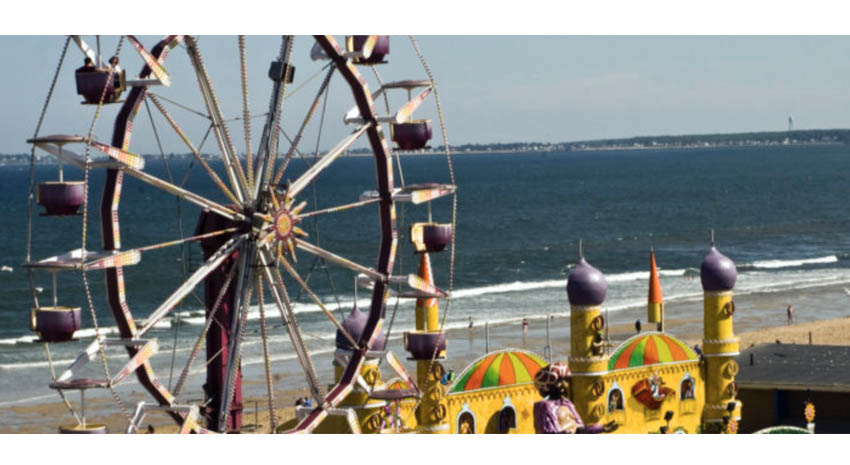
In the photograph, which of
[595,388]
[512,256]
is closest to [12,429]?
[595,388]

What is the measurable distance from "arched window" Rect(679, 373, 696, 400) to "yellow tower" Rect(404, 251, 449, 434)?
6.67m

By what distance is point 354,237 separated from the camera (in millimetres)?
141750

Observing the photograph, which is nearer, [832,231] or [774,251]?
[774,251]

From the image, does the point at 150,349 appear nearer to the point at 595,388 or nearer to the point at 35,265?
the point at 35,265

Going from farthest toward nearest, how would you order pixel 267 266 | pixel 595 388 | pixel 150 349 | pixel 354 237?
pixel 354 237, pixel 595 388, pixel 267 266, pixel 150 349

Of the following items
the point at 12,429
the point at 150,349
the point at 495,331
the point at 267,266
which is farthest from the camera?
the point at 495,331

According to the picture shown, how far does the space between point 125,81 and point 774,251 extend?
107 meters

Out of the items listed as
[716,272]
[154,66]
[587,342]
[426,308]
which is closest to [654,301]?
[716,272]

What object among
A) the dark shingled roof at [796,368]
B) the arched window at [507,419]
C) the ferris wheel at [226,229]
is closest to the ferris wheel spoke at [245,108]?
the ferris wheel at [226,229]

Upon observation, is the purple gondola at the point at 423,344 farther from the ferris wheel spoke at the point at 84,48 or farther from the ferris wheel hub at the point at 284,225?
the ferris wheel spoke at the point at 84,48

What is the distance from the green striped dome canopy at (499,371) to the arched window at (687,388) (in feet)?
15.1

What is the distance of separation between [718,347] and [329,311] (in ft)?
36.3

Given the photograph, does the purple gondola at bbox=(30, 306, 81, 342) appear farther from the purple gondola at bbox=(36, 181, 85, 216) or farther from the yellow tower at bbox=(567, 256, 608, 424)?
the yellow tower at bbox=(567, 256, 608, 424)

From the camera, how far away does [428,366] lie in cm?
3222
